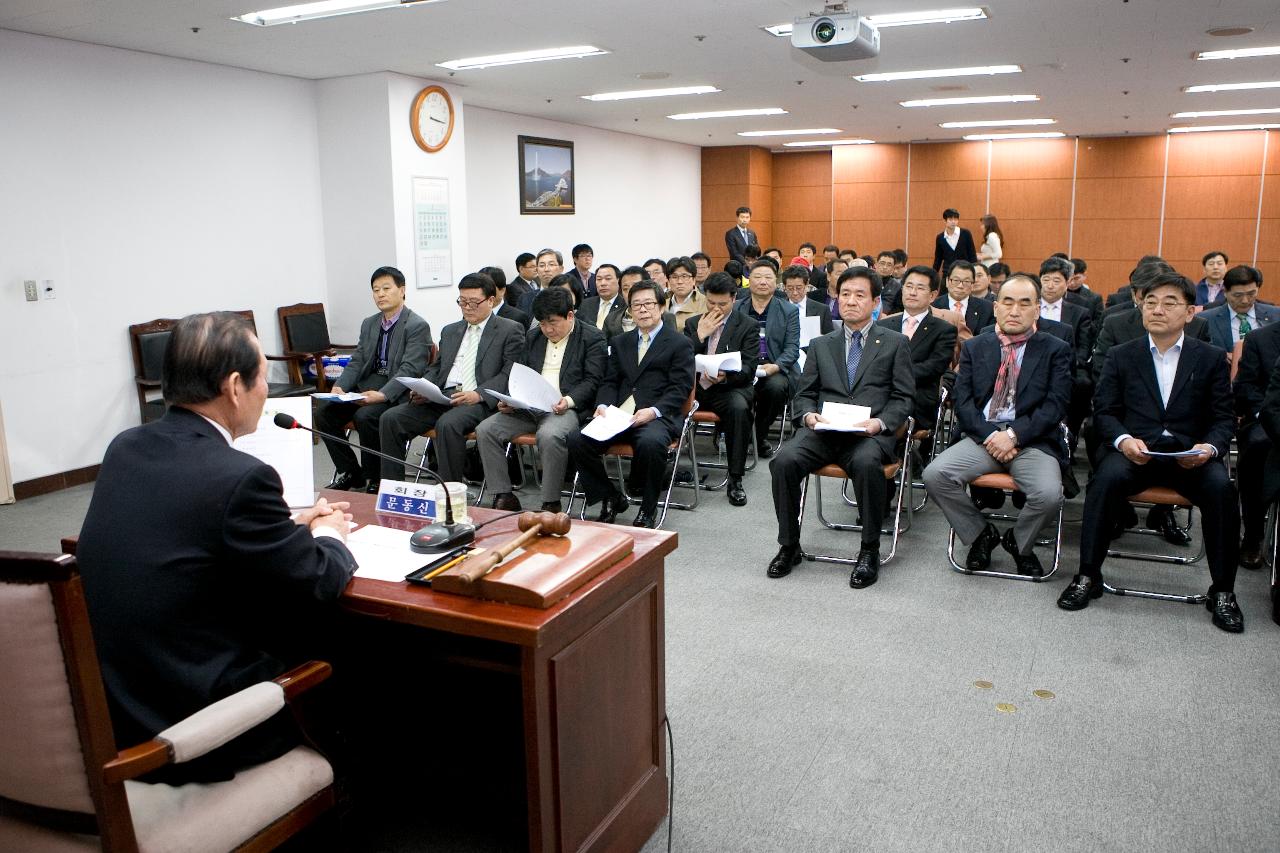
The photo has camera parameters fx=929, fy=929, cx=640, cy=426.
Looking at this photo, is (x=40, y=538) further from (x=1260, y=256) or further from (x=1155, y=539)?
(x=1260, y=256)

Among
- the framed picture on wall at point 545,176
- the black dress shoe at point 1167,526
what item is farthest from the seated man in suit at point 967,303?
the framed picture on wall at point 545,176

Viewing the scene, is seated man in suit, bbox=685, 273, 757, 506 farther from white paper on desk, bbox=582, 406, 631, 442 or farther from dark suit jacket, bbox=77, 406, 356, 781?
dark suit jacket, bbox=77, 406, 356, 781

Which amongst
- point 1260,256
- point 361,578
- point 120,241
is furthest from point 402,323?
point 1260,256

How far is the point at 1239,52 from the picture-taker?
7.77 meters

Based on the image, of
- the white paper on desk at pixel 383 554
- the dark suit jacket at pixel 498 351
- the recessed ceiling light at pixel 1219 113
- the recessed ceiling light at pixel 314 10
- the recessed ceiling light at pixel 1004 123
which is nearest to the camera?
the white paper on desk at pixel 383 554

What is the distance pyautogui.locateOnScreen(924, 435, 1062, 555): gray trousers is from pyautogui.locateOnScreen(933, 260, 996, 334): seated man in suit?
7.19ft

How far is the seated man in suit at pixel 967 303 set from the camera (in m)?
6.54

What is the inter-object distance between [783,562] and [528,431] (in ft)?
6.05

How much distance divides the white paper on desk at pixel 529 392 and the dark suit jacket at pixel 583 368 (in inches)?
6.5

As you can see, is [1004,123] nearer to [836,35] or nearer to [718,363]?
[836,35]

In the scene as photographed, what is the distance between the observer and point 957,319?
643cm

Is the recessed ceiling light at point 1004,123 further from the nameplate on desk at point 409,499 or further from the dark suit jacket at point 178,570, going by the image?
the dark suit jacket at point 178,570

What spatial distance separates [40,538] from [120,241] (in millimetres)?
2434

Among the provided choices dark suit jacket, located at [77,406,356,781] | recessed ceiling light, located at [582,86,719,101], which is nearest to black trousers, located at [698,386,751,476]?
dark suit jacket, located at [77,406,356,781]
